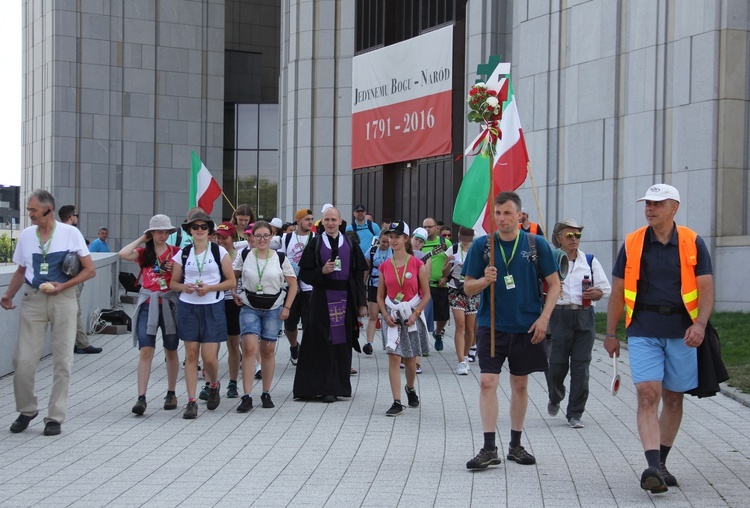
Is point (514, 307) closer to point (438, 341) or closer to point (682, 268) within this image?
point (682, 268)

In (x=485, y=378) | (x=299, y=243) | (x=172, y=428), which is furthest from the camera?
(x=299, y=243)

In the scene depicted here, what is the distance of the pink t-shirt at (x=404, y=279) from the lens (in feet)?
34.7

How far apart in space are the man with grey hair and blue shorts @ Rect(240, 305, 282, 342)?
1.80 metres

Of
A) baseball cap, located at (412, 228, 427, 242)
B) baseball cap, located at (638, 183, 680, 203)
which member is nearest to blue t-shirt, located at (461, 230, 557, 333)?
baseball cap, located at (638, 183, 680, 203)

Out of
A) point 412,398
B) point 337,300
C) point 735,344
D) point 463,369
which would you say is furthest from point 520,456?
point 735,344

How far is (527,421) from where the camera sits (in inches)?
384

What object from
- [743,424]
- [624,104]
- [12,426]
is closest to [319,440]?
[12,426]

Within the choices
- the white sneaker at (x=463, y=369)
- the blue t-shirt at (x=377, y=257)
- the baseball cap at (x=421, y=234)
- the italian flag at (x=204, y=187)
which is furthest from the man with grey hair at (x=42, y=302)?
the italian flag at (x=204, y=187)

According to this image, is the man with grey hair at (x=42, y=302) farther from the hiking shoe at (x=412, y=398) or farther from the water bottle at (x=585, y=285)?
the water bottle at (x=585, y=285)

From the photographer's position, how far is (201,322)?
A: 33.4 ft

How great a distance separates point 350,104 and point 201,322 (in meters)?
21.2

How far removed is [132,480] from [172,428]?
217cm

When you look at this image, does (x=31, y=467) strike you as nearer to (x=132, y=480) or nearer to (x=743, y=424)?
(x=132, y=480)

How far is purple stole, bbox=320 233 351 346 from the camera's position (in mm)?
11344
